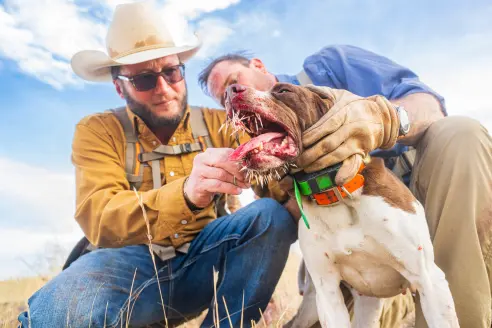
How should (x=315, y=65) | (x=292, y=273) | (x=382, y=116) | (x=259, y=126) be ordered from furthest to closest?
(x=292, y=273), (x=315, y=65), (x=382, y=116), (x=259, y=126)

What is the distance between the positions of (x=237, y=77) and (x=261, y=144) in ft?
7.55

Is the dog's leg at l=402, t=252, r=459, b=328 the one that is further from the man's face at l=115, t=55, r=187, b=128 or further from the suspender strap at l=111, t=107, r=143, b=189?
the man's face at l=115, t=55, r=187, b=128

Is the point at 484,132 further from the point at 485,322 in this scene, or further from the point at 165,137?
the point at 165,137

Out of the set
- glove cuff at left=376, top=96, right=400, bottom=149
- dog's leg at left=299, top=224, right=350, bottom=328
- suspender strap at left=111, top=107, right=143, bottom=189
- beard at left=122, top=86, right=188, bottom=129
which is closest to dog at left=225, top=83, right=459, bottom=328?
dog's leg at left=299, top=224, right=350, bottom=328

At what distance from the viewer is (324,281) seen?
2.79 m

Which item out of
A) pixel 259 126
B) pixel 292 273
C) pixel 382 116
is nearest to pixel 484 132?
pixel 382 116

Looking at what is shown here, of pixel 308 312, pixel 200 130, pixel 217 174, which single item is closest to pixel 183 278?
pixel 308 312

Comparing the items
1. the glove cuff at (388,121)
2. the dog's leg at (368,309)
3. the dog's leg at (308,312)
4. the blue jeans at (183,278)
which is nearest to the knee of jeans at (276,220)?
the blue jeans at (183,278)

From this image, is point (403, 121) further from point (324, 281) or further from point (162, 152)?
point (162, 152)

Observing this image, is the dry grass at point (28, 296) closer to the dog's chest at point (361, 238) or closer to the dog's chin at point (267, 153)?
the dog's chest at point (361, 238)

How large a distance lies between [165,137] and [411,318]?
313 centimetres

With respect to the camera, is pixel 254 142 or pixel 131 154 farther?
pixel 131 154

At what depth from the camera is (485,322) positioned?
2.67 m

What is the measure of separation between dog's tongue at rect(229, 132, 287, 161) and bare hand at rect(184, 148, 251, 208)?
341 millimetres
